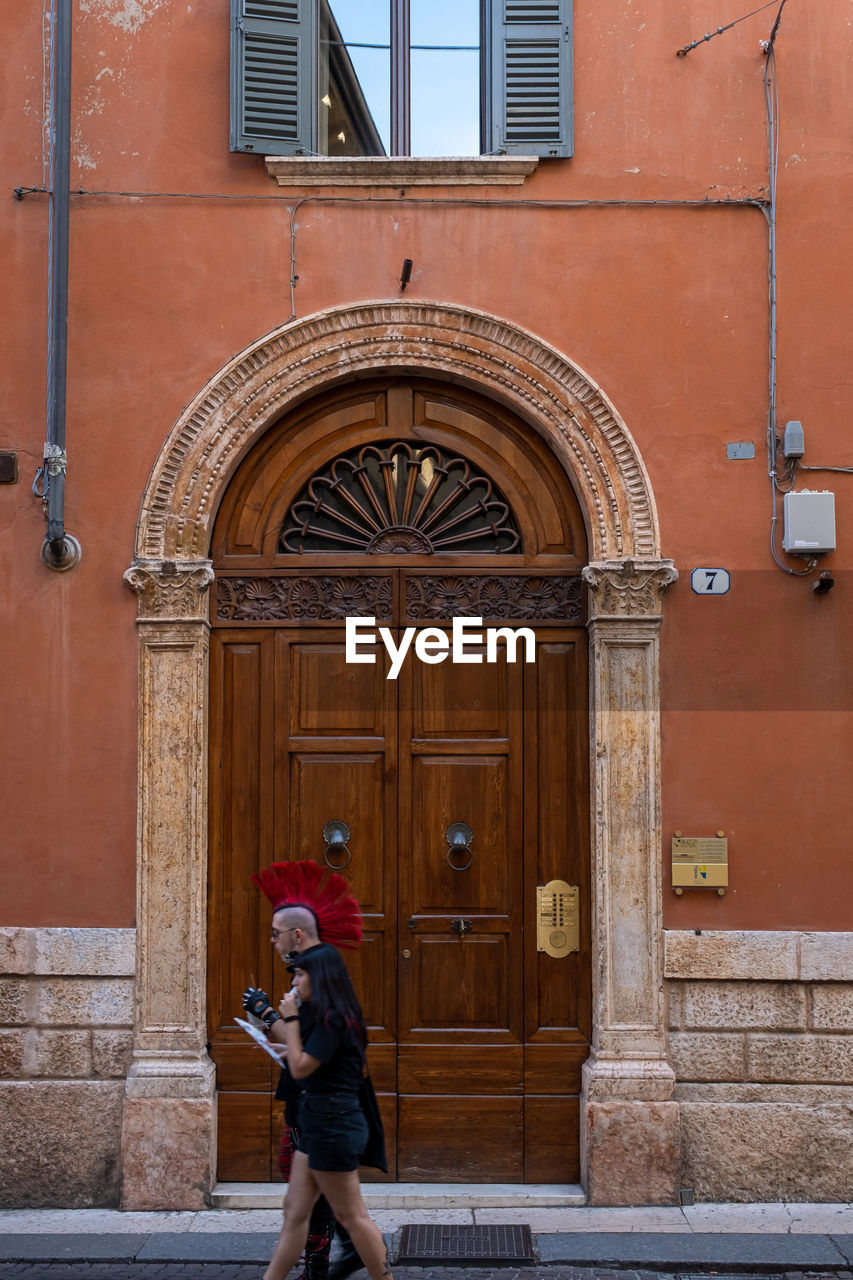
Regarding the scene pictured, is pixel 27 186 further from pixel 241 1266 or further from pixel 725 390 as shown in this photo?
pixel 241 1266

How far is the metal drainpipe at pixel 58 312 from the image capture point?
272 inches

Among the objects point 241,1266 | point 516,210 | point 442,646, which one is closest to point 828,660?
point 442,646

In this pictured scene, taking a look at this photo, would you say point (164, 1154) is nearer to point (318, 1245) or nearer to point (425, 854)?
point (318, 1245)

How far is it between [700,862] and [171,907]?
2.68 m

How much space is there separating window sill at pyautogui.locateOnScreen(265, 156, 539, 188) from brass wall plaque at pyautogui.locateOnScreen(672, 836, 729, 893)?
3543mm

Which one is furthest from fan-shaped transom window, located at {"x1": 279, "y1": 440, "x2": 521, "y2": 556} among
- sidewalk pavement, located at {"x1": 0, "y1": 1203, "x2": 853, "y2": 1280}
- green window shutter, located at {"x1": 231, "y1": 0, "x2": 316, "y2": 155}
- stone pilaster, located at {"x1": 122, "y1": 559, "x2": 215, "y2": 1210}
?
sidewalk pavement, located at {"x1": 0, "y1": 1203, "x2": 853, "y2": 1280}

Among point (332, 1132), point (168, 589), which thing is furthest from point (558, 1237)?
point (168, 589)

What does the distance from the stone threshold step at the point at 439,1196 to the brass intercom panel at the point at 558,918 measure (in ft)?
3.81

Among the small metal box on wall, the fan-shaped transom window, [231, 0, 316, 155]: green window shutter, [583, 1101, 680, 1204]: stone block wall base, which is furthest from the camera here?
the fan-shaped transom window

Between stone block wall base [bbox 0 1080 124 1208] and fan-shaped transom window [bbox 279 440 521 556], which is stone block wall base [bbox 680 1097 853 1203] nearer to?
stone block wall base [bbox 0 1080 124 1208]

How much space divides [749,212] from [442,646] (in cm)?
279

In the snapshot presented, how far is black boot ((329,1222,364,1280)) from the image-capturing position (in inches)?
211

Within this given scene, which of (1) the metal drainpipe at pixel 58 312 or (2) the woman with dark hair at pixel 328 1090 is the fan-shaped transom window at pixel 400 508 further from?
(2) the woman with dark hair at pixel 328 1090

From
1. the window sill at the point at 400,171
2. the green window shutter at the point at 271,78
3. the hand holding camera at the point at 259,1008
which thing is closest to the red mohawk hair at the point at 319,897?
the hand holding camera at the point at 259,1008
